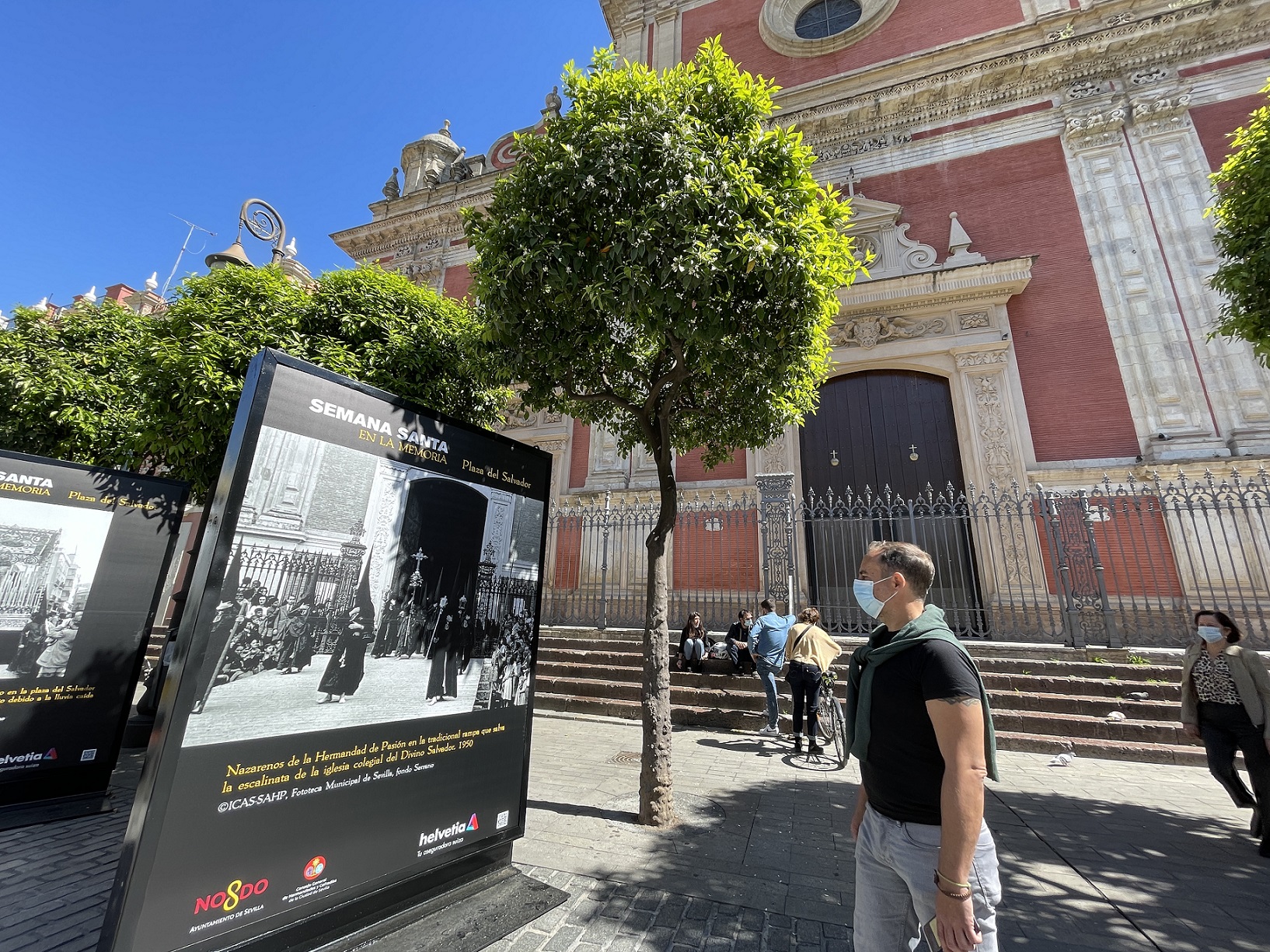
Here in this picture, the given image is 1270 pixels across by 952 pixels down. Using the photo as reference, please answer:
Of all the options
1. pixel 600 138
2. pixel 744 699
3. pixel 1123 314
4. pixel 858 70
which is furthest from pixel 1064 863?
pixel 858 70

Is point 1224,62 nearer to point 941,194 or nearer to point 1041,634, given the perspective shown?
point 941,194

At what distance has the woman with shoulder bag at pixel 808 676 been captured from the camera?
602 cm

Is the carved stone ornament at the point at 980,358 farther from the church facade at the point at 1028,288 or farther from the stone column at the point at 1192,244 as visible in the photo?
the stone column at the point at 1192,244

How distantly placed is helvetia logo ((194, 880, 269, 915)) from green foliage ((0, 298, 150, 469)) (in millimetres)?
5792

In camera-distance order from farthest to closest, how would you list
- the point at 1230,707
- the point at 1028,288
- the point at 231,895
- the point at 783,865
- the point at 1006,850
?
1. the point at 1028,288
2. the point at 1230,707
3. the point at 1006,850
4. the point at 783,865
5. the point at 231,895

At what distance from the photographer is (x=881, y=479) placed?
1137cm

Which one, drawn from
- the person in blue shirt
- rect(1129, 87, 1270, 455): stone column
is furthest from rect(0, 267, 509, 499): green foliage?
rect(1129, 87, 1270, 455): stone column

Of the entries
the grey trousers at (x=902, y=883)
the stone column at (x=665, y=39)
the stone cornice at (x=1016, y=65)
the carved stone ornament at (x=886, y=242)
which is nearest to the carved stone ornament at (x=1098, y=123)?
the stone cornice at (x=1016, y=65)

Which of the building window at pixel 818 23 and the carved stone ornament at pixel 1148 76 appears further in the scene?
the building window at pixel 818 23

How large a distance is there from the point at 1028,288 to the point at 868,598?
11945 mm

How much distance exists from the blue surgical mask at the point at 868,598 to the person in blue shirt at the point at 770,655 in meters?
4.39

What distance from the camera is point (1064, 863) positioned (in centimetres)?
355

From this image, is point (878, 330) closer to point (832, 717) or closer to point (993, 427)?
point (993, 427)

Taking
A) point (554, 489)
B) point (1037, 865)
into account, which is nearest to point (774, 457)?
point (554, 489)
